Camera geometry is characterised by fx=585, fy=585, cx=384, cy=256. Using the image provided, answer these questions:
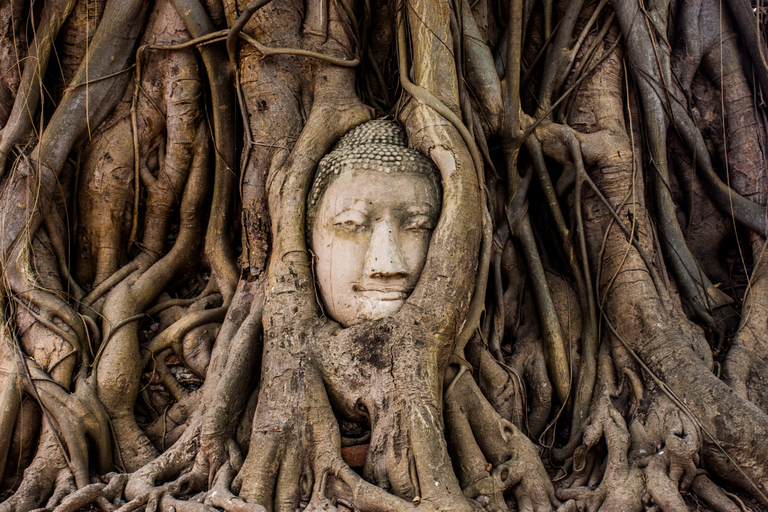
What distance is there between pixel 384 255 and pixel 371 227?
0.19m

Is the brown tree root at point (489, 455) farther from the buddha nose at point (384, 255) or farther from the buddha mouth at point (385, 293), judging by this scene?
the buddha nose at point (384, 255)

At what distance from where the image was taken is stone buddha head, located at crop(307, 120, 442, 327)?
114 inches

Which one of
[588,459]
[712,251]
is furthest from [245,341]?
[712,251]

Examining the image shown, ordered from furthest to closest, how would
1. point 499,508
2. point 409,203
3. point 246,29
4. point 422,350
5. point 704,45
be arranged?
point 704,45 → point 246,29 → point 409,203 → point 422,350 → point 499,508

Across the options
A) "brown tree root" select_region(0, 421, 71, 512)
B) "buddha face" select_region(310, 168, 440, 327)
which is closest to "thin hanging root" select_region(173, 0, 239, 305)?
"buddha face" select_region(310, 168, 440, 327)

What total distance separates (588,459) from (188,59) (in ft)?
10.6

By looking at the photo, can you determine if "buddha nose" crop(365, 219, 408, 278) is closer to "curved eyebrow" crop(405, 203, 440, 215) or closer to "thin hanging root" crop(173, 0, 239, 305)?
"curved eyebrow" crop(405, 203, 440, 215)

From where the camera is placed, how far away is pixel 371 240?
114 inches

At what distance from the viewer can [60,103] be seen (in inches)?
140

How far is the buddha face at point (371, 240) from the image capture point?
2.88m

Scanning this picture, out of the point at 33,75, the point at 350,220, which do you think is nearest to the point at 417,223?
the point at 350,220

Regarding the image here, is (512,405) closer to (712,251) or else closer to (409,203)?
(409,203)

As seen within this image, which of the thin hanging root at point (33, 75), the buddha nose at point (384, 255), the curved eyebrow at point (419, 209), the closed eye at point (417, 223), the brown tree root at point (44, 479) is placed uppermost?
the thin hanging root at point (33, 75)

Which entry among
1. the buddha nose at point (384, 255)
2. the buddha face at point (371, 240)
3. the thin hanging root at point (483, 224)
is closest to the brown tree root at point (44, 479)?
the buddha face at point (371, 240)
